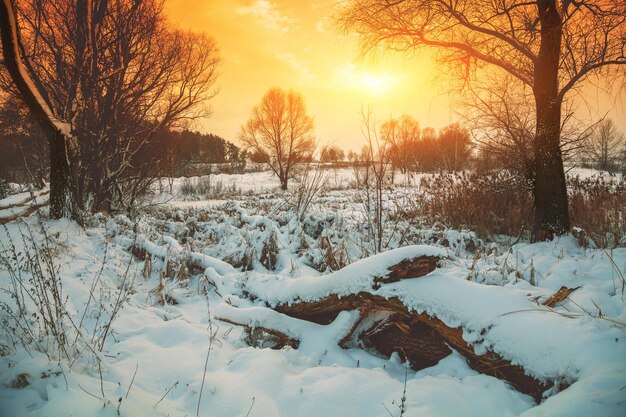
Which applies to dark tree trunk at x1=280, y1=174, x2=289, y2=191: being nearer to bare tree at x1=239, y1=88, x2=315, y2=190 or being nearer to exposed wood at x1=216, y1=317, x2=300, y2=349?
bare tree at x1=239, y1=88, x2=315, y2=190

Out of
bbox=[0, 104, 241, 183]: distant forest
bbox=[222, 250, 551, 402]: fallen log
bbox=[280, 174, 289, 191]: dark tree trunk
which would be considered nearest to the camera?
bbox=[222, 250, 551, 402]: fallen log

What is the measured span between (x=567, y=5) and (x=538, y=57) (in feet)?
2.71

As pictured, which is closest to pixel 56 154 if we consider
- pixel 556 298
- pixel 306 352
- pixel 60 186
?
pixel 60 186

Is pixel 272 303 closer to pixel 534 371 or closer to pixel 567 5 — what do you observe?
pixel 534 371

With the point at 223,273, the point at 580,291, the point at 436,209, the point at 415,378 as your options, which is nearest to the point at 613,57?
the point at 436,209

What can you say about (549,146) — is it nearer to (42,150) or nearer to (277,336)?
(277,336)

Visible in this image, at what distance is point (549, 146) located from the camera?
5.28 metres

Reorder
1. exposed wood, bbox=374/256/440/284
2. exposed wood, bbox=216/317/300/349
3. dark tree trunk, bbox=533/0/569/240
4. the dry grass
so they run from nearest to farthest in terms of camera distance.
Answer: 1. exposed wood, bbox=374/256/440/284
2. exposed wood, bbox=216/317/300/349
3. dark tree trunk, bbox=533/0/569/240
4. the dry grass

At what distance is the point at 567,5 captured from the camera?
16.5 ft

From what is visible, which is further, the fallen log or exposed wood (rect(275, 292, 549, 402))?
the fallen log

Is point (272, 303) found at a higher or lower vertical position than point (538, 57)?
lower

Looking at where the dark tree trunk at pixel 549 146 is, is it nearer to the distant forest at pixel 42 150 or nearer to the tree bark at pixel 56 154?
the tree bark at pixel 56 154

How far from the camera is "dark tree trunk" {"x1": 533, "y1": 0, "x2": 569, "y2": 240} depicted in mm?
5203

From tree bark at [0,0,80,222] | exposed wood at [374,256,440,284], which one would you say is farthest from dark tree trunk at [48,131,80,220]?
exposed wood at [374,256,440,284]
